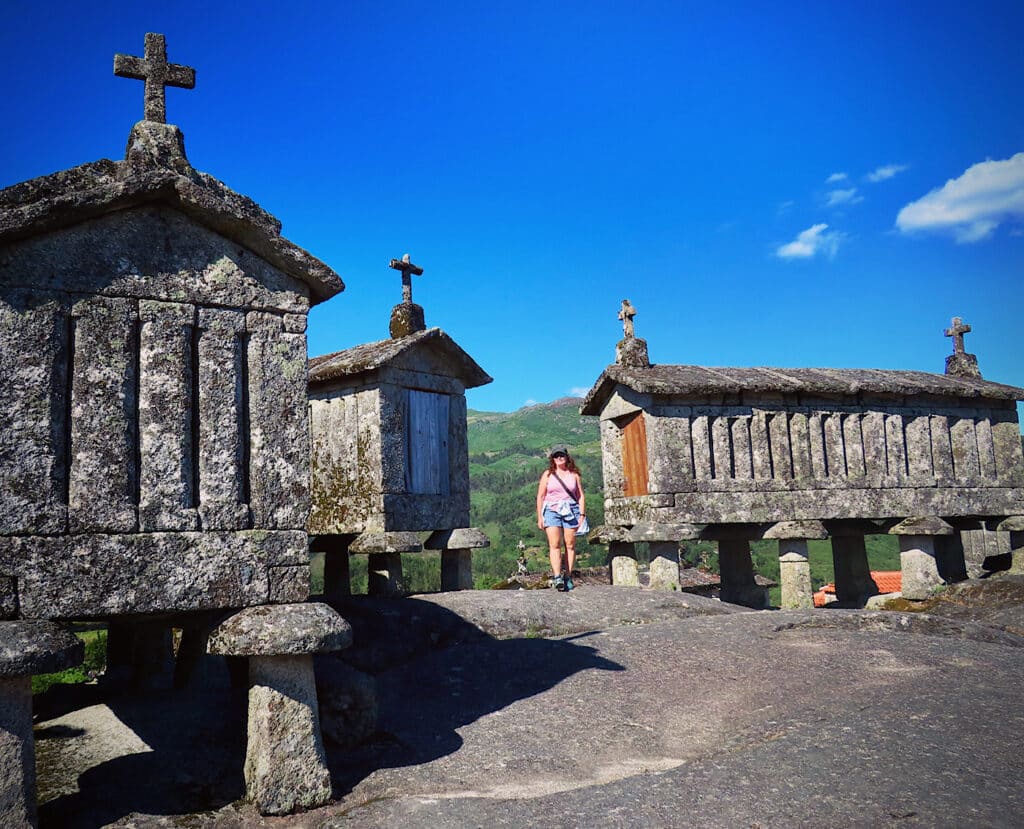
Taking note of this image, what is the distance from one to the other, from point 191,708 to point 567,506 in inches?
186

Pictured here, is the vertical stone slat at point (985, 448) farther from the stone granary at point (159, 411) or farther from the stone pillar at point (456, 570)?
the stone granary at point (159, 411)

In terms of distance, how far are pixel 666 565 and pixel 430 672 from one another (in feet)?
16.9

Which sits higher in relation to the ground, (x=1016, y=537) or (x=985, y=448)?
(x=985, y=448)

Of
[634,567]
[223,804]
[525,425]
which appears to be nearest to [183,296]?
[223,804]

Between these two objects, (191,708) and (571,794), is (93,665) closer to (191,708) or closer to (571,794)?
(191,708)

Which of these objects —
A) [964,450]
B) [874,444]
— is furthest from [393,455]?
[964,450]

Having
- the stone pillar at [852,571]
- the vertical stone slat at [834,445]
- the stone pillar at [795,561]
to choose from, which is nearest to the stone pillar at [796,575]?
the stone pillar at [795,561]

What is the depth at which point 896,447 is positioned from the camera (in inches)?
492

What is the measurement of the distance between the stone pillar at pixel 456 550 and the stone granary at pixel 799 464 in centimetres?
207

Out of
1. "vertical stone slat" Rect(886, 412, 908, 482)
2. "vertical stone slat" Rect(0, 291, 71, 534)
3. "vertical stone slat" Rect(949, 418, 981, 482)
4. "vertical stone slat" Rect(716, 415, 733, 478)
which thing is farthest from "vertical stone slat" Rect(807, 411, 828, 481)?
"vertical stone slat" Rect(0, 291, 71, 534)

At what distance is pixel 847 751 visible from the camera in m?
4.48

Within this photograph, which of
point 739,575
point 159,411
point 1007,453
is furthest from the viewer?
point 1007,453

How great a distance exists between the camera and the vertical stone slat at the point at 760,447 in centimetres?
1173

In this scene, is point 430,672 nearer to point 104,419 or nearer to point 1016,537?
point 104,419
